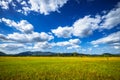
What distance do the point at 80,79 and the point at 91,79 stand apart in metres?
1.15

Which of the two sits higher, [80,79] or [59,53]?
[59,53]

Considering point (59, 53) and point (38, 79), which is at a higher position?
point (59, 53)

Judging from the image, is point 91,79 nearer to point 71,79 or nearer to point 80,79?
point 80,79

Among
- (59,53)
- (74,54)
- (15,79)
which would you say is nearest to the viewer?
(15,79)

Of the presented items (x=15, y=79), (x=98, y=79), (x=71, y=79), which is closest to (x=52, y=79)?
(x=71, y=79)

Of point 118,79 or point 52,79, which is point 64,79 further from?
point 118,79

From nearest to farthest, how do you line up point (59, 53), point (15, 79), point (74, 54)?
point (15, 79)
point (74, 54)
point (59, 53)

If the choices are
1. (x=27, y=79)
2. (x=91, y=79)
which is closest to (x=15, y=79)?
(x=27, y=79)

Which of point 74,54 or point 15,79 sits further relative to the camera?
point 74,54

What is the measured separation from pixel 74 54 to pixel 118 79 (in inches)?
5338

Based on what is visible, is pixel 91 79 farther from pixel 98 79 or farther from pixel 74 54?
pixel 74 54

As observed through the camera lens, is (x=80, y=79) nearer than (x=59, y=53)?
Yes

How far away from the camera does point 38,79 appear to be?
1348cm

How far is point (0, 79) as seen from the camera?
524 inches
